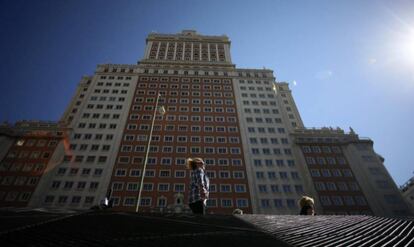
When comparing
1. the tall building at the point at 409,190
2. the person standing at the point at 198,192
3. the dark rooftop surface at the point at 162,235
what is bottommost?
the dark rooftop surface at the point at 162,235

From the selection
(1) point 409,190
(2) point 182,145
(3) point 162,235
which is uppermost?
(2) point 182,145

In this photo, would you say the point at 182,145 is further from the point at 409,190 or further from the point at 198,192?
the point at 409,190

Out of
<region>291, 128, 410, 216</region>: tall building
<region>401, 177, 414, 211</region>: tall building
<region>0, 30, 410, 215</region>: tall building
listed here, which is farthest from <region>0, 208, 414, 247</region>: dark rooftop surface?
<region>401, 177, 414, 211</region>: tall building

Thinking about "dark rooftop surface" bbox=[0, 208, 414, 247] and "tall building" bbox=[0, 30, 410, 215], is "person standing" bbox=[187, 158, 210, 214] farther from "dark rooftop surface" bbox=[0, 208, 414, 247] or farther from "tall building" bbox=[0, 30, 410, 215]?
"tall building" bbox=[0, 30, 410, 215]

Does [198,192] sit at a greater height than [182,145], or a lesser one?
lesser

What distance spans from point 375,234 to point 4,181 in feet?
187

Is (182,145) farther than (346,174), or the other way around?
(182,145)

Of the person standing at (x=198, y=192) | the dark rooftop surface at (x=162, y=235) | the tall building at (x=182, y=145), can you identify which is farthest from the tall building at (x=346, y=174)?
the dark rooftop surface at (x=162, y=235)

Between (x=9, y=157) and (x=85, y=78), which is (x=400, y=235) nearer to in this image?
(x=9, y=157)

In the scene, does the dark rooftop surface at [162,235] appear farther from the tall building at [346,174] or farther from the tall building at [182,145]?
the tall building at [346,174]

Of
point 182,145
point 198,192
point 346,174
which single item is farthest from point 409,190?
point 198,192

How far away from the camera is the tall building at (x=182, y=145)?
4228 centimetres

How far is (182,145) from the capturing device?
168 feet

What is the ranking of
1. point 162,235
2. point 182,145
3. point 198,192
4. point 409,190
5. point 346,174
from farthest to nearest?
1. point 409,190
2. point 182,145
3. point 346,174
4. point 198,192
5. point 162,235
